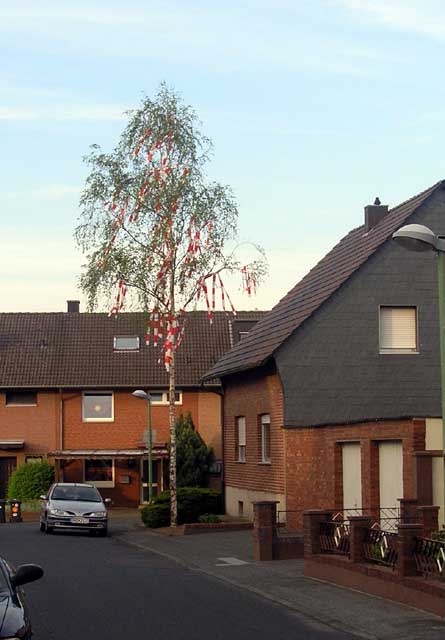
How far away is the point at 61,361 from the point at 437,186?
2515 centimetres

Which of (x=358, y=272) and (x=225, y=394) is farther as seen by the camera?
(x=225, y=394)

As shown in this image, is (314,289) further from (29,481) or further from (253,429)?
(29,481)

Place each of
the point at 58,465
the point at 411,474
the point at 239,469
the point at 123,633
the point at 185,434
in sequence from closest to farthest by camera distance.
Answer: the point at 123,633 → the point at 411,474 → the point at 239,469 → the point at 185,434 → the point at 58,465

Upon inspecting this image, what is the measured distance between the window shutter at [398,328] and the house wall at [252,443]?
306 cm

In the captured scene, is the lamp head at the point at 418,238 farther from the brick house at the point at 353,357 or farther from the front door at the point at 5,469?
the front door at the point at 5,469

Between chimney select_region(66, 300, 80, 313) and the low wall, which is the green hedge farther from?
chimney select_region(66, 300, 80, 313)

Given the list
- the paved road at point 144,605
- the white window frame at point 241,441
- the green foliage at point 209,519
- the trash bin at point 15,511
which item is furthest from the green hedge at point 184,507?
the trash bin at point 15,511

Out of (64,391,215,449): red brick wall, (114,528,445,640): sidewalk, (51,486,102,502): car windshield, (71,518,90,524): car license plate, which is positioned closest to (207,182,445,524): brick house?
(114,528,445,640): sidewalk

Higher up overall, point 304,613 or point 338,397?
point 338,397

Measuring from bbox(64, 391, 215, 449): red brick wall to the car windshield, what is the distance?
17032 millimetres

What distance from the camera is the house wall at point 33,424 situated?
51.5m

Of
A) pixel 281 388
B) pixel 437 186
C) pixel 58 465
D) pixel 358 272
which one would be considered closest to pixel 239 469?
pixel 281 388

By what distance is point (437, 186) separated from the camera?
3167cm

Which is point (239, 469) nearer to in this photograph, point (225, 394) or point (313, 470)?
point (225, 394)
